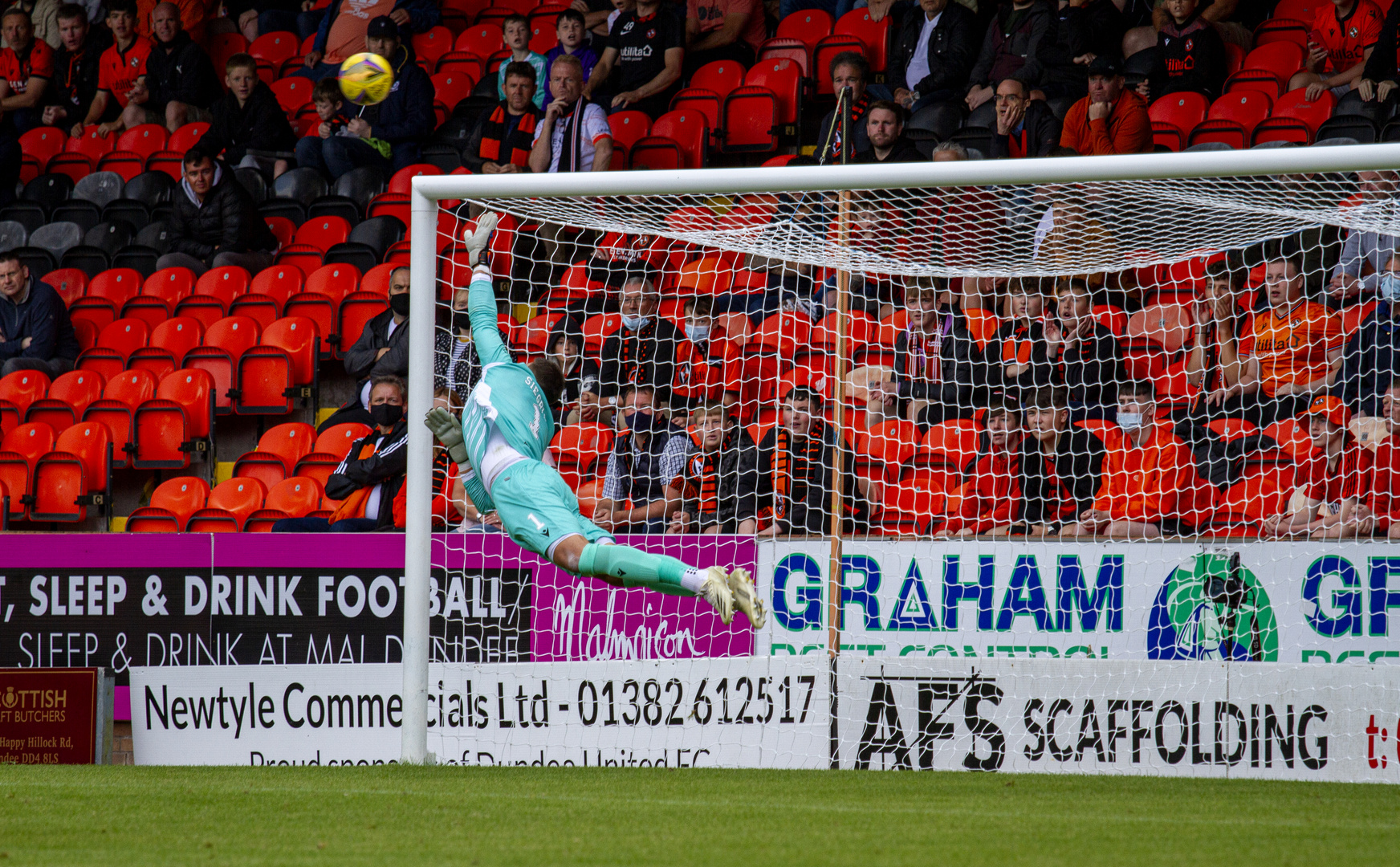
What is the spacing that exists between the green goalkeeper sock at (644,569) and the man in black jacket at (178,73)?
8668 millimetres

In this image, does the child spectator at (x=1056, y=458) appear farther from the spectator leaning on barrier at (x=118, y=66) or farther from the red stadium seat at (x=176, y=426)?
the spectator leaning on barrier at (x=118, y=66)

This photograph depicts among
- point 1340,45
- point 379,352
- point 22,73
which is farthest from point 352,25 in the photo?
point 1340,45

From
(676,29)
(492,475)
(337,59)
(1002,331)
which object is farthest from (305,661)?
(337,59)

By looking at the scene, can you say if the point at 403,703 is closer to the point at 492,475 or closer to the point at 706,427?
the point at 492,475

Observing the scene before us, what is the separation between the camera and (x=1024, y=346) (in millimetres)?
7398

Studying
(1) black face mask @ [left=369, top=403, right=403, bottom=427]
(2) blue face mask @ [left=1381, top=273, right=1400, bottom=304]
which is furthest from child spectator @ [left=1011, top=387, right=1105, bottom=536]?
(1) black face mask @ [left=369, top=403, right=403, bottom=427]

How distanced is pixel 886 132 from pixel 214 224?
18.1ft

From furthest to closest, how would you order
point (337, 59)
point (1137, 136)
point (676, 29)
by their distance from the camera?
1. point (337, 59)
2. point (676, 29)
3. point (1137, 136)

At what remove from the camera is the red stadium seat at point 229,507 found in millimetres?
8781

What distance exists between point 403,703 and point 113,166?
8.42 m

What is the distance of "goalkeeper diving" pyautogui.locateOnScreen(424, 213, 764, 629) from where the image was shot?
5.59 meters

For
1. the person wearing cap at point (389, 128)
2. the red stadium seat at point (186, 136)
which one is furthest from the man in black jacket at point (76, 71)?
Answer: the person wearing cap at point (389, 128)

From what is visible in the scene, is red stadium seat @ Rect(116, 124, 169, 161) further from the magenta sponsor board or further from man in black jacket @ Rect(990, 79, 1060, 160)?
man in black jacket @ Rect(990, 79, 1060, 160)

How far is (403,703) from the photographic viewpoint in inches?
243
